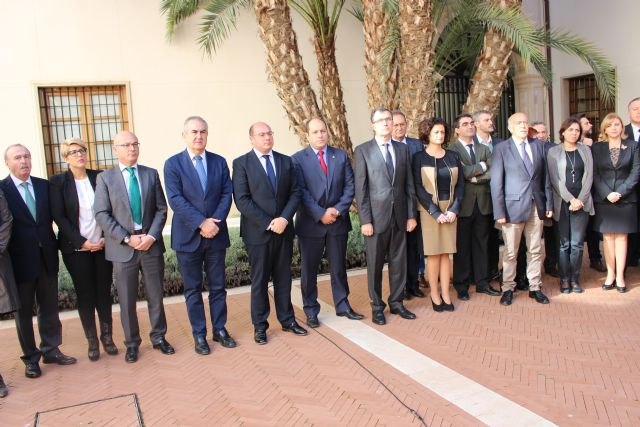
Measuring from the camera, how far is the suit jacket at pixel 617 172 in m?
6.39

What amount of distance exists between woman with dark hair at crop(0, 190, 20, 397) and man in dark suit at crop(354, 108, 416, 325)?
10.0 ft

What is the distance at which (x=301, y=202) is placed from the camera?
18.2 feet

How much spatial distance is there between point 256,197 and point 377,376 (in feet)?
6.26

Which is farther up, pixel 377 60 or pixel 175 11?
pixel 175 11

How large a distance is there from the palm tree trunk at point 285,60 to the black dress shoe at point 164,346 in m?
4.75

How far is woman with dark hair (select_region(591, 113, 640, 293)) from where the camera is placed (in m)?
6.39

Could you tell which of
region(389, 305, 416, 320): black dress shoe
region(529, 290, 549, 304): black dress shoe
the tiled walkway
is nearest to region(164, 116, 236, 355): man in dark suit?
the tiled walkway

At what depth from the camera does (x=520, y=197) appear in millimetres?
6027

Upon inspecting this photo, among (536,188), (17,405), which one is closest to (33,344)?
(17,405)

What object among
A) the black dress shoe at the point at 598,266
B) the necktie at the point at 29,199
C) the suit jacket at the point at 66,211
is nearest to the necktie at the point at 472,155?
the black dress shoe at the point at 598,266

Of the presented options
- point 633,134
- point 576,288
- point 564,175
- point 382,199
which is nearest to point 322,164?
point 382,199

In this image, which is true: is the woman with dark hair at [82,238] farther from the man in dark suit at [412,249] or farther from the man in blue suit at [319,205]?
the man in dark suit at [412,249]

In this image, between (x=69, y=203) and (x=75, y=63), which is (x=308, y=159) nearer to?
(x=69, y=203)

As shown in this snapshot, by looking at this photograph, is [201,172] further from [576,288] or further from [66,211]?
[576,288]
